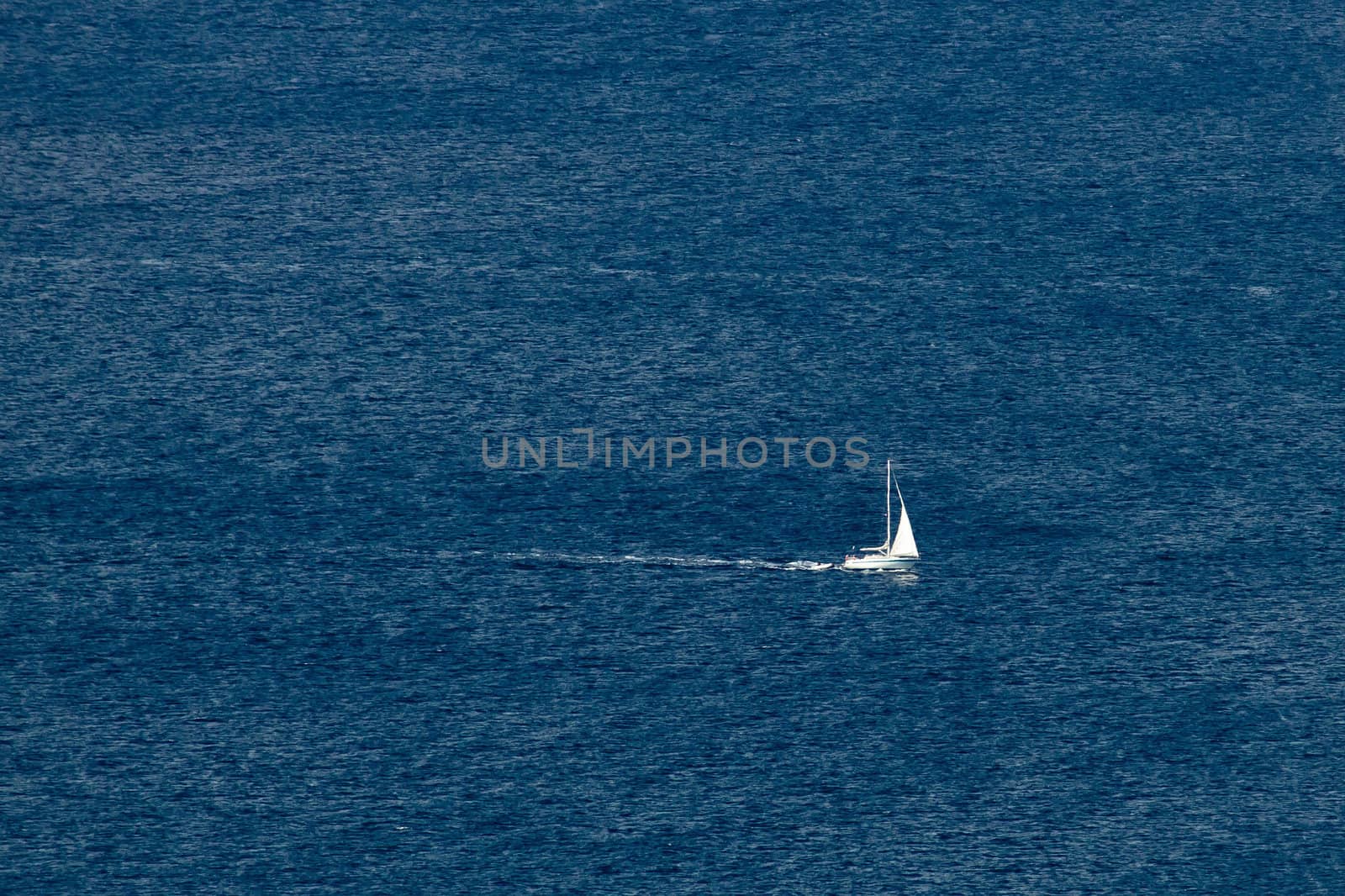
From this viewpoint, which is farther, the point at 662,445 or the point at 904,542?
the point at 662,445

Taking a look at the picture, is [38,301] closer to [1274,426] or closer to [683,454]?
[683,454]

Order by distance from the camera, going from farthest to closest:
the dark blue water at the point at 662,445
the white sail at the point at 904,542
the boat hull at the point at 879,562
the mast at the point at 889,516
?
the boat hull at the point at 879,562 → the mast at the point at 889,516 → the white sail at the point at 904,542 → the dark blue water at the point at 662,445

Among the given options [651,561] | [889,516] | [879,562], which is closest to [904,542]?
[879,562]

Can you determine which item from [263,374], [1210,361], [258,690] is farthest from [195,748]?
[1210,361]

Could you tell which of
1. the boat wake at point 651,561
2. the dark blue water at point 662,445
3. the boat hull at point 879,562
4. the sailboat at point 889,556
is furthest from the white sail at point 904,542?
the boat wake at point 651,561

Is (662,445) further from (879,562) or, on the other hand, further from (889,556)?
(889,556)

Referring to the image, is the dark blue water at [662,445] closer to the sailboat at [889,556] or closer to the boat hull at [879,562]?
the boat hull at [879,562]

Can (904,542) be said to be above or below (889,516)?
below
